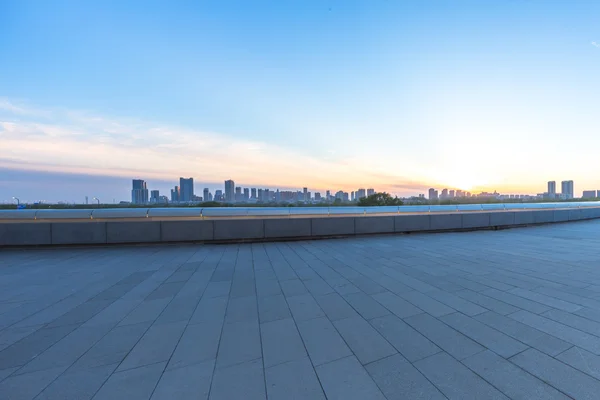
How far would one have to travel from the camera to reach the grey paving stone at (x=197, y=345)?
238cm

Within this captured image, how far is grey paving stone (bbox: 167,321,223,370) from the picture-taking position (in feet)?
7.82

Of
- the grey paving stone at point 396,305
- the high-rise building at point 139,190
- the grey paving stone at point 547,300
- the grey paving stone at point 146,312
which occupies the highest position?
the high-rise building at point 139,190

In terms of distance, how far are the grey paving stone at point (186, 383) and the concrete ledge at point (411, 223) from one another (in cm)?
909

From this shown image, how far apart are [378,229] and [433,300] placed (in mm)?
5992

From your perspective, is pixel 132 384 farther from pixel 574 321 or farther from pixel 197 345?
pixel 574 321

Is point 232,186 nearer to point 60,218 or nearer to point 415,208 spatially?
point 60,218

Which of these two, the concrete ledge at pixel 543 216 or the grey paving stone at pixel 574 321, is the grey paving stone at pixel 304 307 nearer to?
the grey paving stone at pixel 574 321

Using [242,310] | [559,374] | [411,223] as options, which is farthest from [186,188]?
[559,374]

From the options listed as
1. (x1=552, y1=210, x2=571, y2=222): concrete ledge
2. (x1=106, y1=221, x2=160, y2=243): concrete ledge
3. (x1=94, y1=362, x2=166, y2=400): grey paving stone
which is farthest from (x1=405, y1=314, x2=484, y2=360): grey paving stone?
(x1=552, y1=210, x2=571, y2=222): concrete ledge

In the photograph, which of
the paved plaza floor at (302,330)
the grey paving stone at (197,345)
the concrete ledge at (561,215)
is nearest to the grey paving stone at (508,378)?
the paved plaza floor at (302,330)

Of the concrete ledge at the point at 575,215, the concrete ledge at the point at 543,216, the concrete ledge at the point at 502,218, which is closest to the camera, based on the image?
the concrete ledge at the point at 502,218

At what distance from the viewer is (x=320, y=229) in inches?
352

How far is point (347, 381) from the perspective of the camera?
82.0 inches

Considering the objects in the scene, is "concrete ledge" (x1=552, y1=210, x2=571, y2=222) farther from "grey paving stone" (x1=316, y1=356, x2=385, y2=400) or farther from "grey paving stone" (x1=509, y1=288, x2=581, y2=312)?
"grey paving stone" (x1=316, y1=356, x2=385, y2=400)
